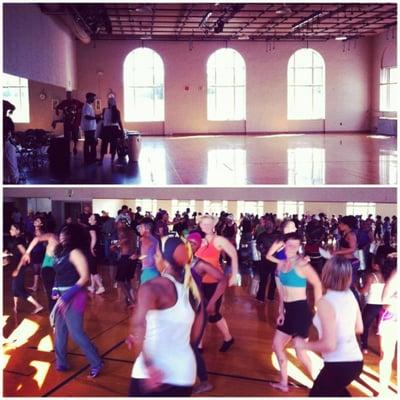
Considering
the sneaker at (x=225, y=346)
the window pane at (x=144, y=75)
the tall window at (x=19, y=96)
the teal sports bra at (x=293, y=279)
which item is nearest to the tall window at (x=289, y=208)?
the sneaker at (x=225, y=346)

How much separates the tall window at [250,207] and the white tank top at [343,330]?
153 inches

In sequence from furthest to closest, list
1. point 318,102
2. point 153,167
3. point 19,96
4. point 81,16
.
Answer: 1. point 318,102
2. point 19,96
3. point 81,16
4. point 153,167

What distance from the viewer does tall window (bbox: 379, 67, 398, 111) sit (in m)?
20.5

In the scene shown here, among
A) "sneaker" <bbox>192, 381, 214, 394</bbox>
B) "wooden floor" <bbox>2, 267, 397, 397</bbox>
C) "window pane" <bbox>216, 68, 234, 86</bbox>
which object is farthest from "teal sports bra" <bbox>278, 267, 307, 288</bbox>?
"window pane" <bbox>216, 68, 234, 86</bbox>

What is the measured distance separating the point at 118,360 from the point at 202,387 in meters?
0.89

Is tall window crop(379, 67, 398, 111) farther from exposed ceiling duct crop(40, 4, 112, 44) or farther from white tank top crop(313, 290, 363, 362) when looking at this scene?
white tank top crop(313, 290, 363, 362)

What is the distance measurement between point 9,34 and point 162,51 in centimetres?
1396

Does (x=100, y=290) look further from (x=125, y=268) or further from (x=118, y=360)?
(x=118, y=360)

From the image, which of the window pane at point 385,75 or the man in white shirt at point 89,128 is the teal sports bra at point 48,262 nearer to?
the man in white shirt at point 89,128

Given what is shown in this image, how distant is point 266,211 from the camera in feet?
21.7

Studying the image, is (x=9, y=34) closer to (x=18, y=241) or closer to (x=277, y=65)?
(x=18, y=241)

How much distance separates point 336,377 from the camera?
2898 millimetres

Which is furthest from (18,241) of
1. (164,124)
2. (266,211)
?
(164,124)

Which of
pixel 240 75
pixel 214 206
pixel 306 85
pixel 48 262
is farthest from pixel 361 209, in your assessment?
pixel 306 85
